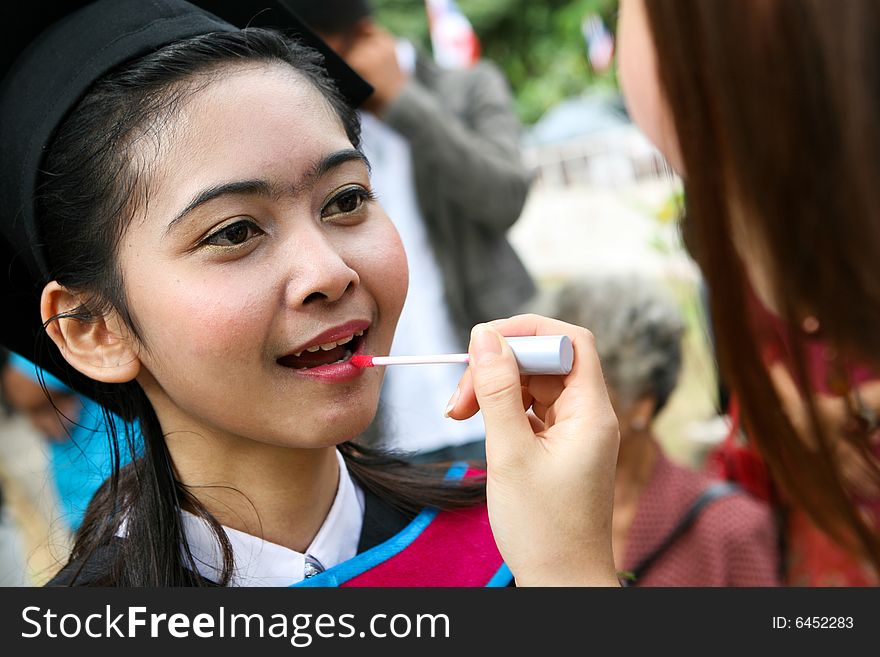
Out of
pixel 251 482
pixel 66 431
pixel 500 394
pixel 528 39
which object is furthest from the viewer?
pixel 528 39

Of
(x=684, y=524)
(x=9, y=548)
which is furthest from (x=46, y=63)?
(x=9, y=548)

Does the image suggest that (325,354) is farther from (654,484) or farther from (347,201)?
(654,484)

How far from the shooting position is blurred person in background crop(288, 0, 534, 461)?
7.27ft

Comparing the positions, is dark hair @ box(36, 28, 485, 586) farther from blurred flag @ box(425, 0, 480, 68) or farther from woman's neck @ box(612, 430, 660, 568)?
blurred flag @ box(425, 0, 480, 68)

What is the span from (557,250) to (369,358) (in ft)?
12.3

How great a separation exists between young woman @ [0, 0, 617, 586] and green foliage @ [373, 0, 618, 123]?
4.53 metres

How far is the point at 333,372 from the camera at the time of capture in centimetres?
120

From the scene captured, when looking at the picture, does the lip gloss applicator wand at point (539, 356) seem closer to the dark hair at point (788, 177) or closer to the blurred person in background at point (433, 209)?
the dark hair at point (788, 177)

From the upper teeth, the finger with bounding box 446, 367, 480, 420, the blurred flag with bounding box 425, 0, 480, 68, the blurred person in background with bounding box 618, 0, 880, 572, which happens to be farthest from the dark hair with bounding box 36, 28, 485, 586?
the blurred flag with bounding box 425, 0, 480, 68

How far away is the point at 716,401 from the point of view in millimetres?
1460

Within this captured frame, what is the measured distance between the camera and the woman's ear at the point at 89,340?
4.15 feet

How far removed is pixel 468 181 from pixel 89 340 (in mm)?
1205

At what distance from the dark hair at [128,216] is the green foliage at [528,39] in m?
4.53

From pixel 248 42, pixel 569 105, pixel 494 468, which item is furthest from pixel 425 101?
pixel 569 105
